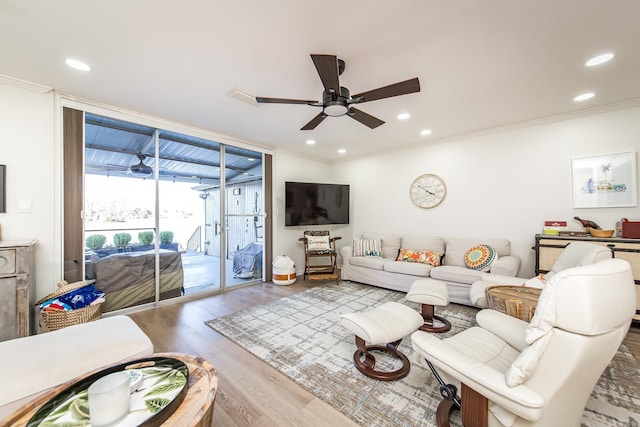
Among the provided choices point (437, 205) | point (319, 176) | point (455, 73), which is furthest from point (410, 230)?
point (455, 73)

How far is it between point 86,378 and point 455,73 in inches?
132

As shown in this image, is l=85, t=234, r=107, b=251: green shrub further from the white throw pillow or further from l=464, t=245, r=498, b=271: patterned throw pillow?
l=464, t=245, r=498, b=271: patterned throw pillow

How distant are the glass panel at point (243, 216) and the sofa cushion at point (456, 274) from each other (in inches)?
122

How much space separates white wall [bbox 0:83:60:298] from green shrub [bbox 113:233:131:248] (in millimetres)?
564

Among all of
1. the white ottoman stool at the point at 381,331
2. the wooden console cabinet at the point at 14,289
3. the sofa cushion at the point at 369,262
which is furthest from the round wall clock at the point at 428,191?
the wooden console cabinet at the point at 14,289

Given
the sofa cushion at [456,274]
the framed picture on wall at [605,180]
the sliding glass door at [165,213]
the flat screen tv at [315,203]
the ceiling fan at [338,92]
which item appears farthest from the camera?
the flat screen tv at [315,203]

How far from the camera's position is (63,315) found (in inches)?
93.6

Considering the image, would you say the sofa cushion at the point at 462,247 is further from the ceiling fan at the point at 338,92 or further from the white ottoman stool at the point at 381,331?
the ceiling fan at the point at 338,92

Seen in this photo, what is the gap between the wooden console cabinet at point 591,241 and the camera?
265 cm

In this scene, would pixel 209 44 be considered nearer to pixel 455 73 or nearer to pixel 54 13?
pixel 54 13

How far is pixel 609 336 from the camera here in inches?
39.4

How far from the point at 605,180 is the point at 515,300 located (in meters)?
2.55

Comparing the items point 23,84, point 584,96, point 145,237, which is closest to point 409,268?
point 584,96

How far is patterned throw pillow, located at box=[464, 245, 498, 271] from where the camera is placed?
3562 mm
